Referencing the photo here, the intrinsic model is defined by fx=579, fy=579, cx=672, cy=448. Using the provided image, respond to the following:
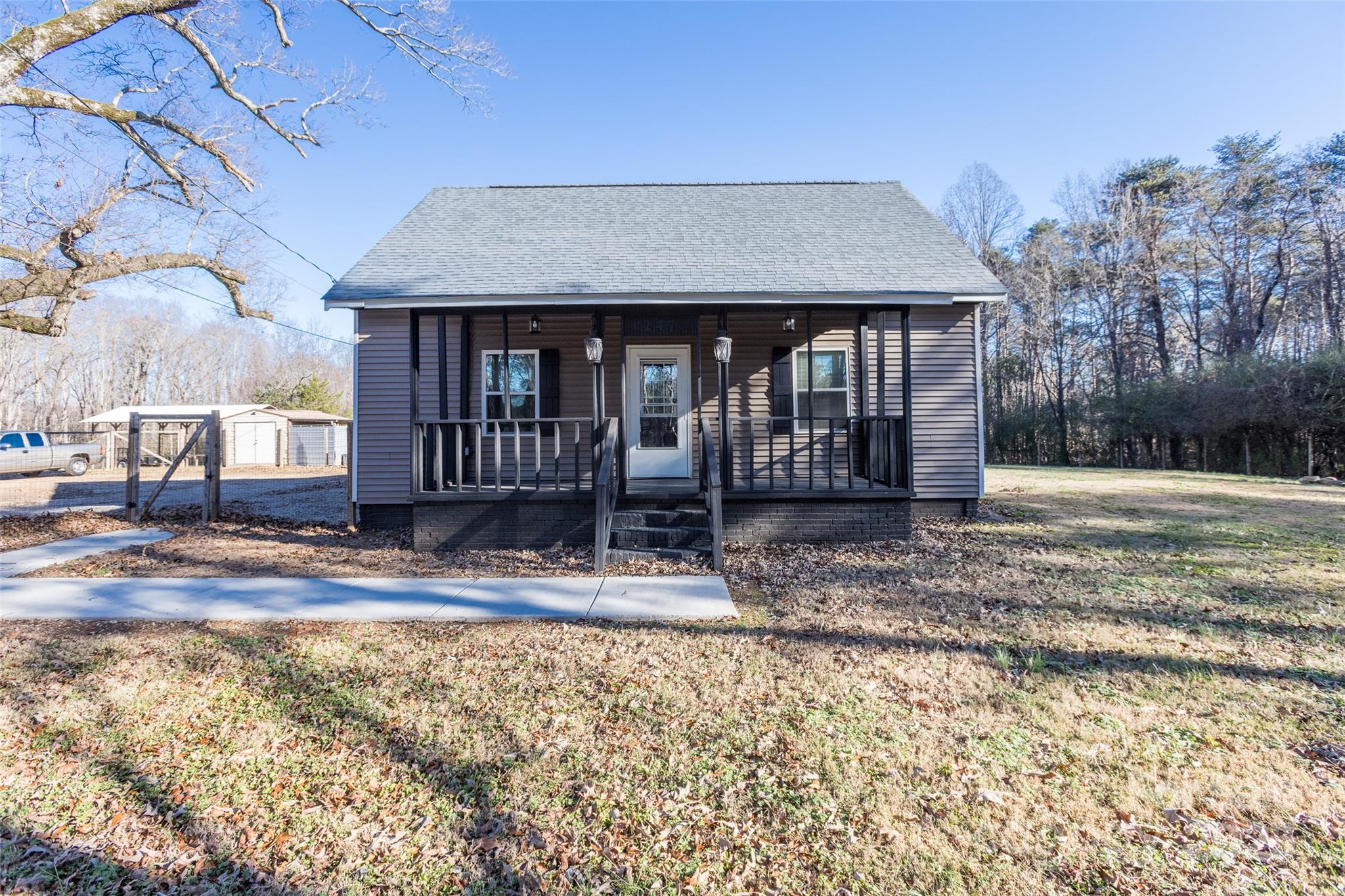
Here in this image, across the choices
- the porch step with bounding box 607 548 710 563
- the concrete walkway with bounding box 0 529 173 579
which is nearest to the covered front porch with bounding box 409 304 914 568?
the porch step with bounding box 607 548 710 563

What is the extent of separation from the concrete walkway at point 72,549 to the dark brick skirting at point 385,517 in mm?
2346

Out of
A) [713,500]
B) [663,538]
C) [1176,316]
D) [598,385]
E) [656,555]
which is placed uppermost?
[1176,316]

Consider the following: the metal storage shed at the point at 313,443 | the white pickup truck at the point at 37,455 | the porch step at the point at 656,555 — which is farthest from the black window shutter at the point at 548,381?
the metal storage shed at the point at 313,443

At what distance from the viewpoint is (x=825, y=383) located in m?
8.95

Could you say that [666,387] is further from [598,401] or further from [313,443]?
[313,443]

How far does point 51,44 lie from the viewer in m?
6.57

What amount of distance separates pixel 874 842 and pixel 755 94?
13.0m

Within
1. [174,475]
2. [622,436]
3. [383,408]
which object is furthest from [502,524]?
[174,475]

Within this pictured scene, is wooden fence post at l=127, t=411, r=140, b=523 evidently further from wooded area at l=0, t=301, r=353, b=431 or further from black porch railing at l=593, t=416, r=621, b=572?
wooded area at l=0, t=301, r=353, b=431

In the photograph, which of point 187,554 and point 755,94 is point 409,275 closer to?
point 187,554

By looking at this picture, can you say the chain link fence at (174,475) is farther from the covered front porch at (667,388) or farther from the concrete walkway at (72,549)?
the covered front porch at (667,388)

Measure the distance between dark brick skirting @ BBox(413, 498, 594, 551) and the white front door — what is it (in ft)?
5.60

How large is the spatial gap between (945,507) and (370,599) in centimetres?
775

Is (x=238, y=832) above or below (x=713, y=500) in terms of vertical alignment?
below
